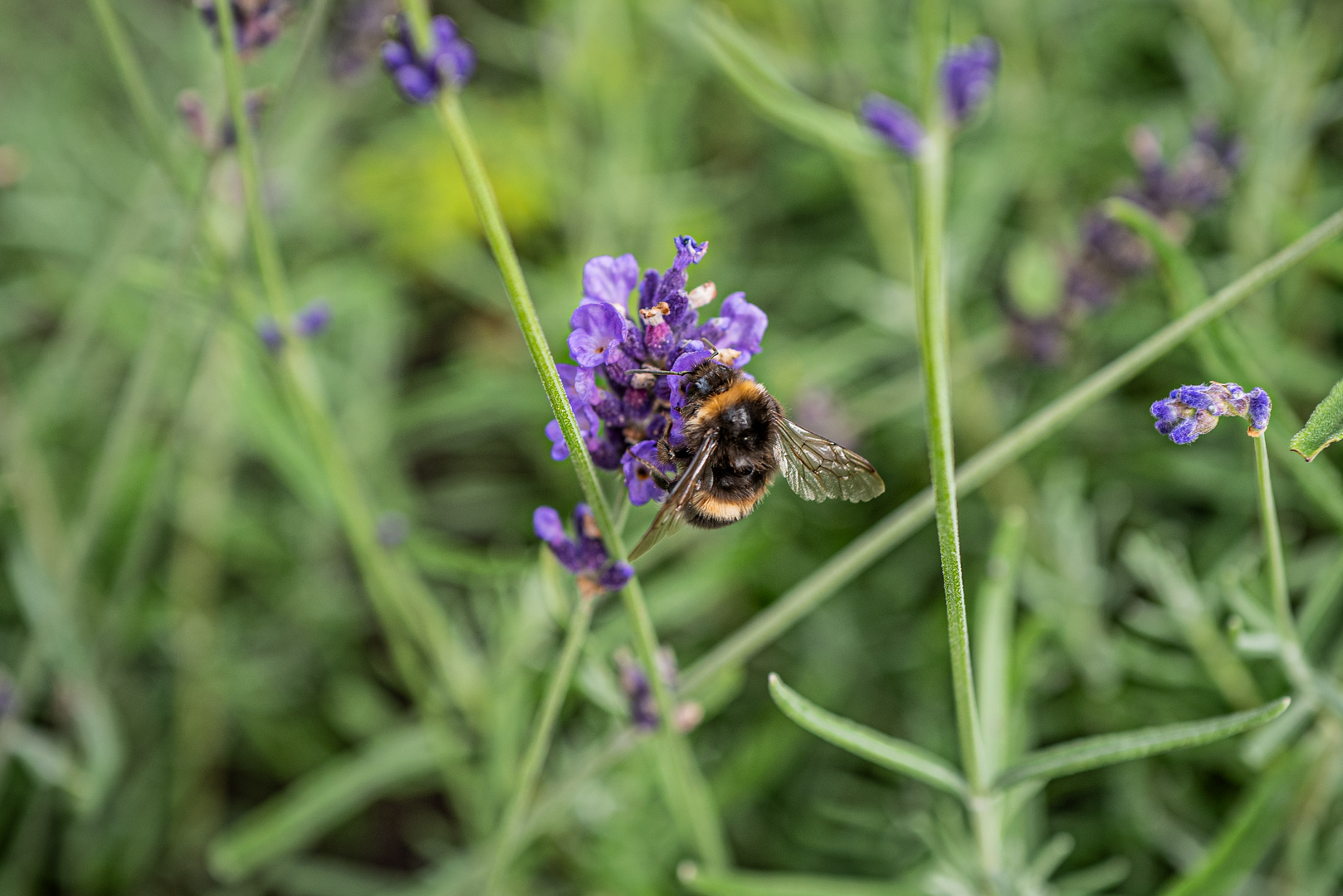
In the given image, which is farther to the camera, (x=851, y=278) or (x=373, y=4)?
(x=851, y=278)

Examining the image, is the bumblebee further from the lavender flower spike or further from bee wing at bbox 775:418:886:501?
the lavender flower spike

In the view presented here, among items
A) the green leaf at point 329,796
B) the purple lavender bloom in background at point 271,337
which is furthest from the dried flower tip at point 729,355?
the green leaf at point 329,796

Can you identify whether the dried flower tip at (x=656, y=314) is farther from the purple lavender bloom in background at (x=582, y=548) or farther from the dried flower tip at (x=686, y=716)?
the dried flower tip at (x=686, y=716)

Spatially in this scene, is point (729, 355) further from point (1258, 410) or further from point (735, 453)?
point (1258, 410)

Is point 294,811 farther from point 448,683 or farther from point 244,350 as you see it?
point 244,350

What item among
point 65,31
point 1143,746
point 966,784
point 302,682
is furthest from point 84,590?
point 65,31
